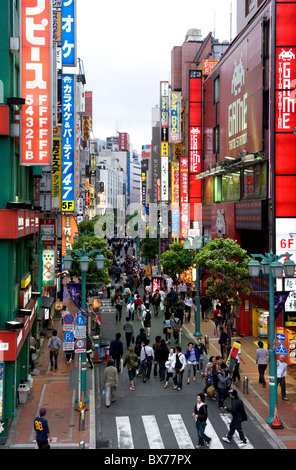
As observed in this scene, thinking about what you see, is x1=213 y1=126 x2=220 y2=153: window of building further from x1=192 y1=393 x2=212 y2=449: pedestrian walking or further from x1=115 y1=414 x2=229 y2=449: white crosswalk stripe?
x1=192 y1=393 x2=212 y2=449: pedestrian walking

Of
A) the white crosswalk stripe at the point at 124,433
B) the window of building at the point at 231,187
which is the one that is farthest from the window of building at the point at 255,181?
the white crosswalk stripe at the point at 124,433

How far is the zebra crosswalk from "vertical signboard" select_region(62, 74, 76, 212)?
17.7m

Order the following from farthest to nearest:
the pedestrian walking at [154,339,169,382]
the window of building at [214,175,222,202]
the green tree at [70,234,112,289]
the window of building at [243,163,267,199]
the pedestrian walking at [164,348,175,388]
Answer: the window of building at [214,175,222,202] → the green tree at [70,234,112,289] → the window of building at [243,163,267,199] → the pedestrian walking at [154,339,169,382] → the pedestrian walking at [164,348,175,388]

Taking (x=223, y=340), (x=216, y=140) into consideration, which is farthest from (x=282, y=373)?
(x=216, y=140)

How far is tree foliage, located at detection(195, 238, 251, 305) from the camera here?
75.8ft

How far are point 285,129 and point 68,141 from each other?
46.0 ft

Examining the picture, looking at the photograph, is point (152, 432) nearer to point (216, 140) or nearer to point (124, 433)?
point (124, 433)

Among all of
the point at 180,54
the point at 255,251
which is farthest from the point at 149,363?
the point at 180,54

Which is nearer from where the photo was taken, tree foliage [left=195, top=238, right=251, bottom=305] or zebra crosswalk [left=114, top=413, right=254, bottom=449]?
zebra crosswalk [left=114, top=413, right=254, bottom=449]

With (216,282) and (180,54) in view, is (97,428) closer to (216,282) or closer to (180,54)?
(216,282)

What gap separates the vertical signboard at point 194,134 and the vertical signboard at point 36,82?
1082 inches

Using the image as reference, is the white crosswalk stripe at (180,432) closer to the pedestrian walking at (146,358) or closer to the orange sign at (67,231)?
the pedestrian walking at (146,358)

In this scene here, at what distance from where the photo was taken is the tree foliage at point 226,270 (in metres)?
23.1

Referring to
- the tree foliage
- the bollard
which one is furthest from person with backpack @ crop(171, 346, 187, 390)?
the tree foliage
